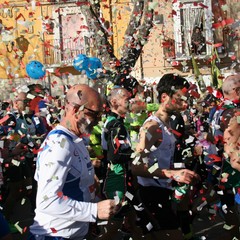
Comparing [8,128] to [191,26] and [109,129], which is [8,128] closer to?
[109,129]

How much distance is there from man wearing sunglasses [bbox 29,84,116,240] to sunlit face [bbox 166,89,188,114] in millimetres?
1419

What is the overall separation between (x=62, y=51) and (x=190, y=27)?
6012 mm

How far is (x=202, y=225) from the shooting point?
23.2 feet

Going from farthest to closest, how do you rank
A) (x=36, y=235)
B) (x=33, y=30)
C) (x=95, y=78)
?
(x=33, y=30), (x=95, y=78), (x=36, y=235)

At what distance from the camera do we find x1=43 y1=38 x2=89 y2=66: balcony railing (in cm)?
2584

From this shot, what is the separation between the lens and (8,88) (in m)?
26.3

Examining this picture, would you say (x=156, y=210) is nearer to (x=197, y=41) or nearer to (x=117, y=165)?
(x=117, y=165)

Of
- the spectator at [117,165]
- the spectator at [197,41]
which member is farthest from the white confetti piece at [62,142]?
the spectator at [197,41]

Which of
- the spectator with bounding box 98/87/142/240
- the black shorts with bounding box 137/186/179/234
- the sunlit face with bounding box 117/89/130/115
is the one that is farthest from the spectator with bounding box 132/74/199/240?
the sunlit face with bounding box 117/89/130/115

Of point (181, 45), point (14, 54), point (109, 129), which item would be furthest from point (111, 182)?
point (14, 54)

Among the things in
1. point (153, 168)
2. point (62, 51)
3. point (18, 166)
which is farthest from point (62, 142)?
point (62, 51)

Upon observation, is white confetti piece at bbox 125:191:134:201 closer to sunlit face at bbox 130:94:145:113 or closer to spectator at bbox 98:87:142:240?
spectator at bbox 98:87:142:240

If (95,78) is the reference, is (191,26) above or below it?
above

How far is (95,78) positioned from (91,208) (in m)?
9.08
